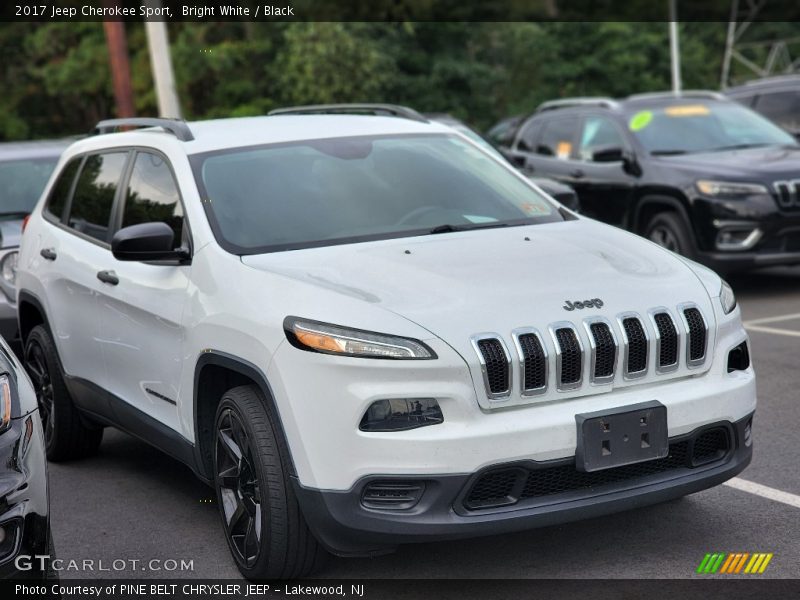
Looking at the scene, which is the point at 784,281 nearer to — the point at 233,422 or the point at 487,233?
the point at 487,233

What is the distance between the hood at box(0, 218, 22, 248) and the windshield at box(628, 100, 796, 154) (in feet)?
18.8

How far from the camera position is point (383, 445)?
404 centimetres

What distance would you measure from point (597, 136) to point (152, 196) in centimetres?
767

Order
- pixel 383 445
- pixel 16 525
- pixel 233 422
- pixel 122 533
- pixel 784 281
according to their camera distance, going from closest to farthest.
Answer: pixel 16 525, pixel 383 445, pixel 233 422, pixel 122 533, pixel 784 281

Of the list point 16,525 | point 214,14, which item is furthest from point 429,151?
point 214,14

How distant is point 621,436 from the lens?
166 inches

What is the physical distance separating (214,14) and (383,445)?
123 feet

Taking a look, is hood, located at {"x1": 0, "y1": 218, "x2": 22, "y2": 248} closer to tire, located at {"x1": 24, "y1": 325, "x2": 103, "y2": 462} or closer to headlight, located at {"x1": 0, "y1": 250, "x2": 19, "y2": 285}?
headlight, located at {"x1": 0, "y1": 250, "x2": 19, "y2": 285}

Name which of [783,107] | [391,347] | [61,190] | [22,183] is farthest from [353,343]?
[783,107]

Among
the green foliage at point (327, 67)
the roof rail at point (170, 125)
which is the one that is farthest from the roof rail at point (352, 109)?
Answer: the green foliage at point (327, 67)

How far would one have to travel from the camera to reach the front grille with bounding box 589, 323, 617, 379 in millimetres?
4258

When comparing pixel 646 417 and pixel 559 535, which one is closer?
pixel 646 417

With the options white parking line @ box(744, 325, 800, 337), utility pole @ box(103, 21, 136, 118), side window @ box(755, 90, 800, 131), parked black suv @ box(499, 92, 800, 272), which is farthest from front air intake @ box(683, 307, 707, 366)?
utility pole @ box(103, 21, 136, 118)

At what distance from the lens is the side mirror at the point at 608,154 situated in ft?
38.7
